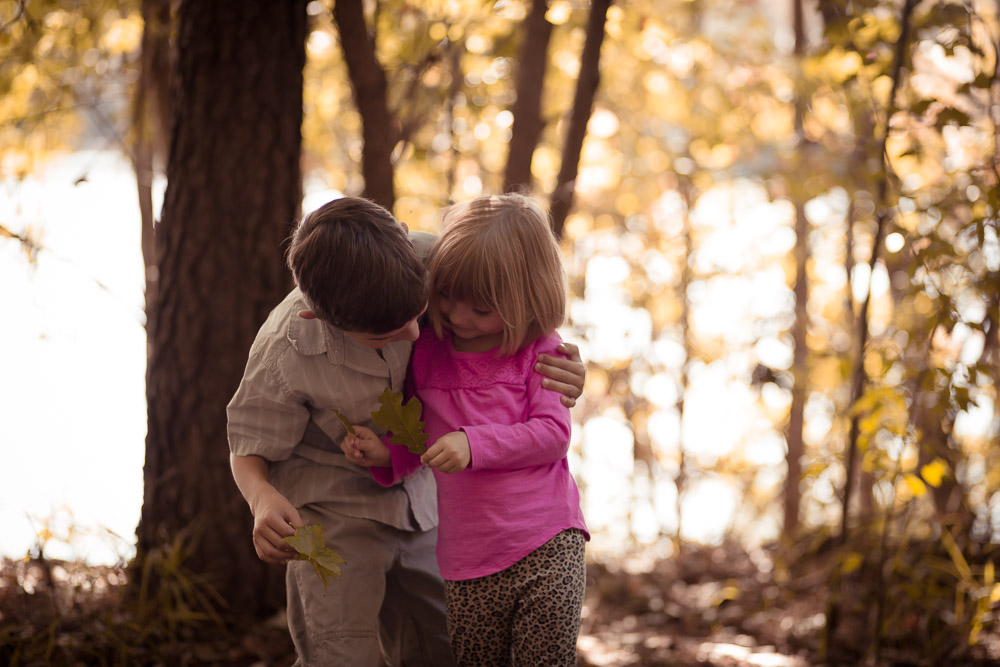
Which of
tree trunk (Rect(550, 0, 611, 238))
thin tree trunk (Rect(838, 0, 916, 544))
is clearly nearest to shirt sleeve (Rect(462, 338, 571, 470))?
tree trunk (Rect(550, 0, 611, 238))

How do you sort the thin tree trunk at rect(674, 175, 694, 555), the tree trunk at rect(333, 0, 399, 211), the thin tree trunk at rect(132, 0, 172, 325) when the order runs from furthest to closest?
1. the thin tree trunk at rect(674, 175, 694, 555)
2. the thin tree trunk at rect(132, 0, 172, 325)
3. the tree trunk at rect(333, 0, 399, 211)

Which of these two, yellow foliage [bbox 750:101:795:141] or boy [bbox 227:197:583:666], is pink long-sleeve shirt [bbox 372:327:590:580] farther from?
yellow foliage [bbox 750:101:795:141]

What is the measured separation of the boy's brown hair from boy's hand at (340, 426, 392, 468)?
285 millimetres

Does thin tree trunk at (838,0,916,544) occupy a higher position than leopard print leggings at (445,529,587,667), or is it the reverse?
thin tree trunk at (838,0,916,544)

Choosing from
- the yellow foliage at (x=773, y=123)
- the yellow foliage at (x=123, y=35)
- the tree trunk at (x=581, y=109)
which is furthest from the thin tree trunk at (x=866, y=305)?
the yellow foliage at (x=123, y=35)

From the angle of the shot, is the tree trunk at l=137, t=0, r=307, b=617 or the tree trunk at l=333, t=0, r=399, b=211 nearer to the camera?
the tree trunk at l=137, t=0, r=307, b=617

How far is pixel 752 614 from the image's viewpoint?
3.90m

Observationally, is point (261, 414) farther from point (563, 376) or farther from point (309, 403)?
point (563, 376)

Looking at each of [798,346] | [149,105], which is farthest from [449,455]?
[798,346]

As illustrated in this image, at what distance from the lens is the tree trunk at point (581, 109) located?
3404 millimetres

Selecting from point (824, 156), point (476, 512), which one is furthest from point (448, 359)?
point (824, 156)

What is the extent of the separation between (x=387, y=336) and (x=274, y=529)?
0.46 meters

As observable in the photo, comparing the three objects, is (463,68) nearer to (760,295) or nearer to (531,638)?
(760,295)

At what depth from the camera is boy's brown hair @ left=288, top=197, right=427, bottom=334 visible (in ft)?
5.27
